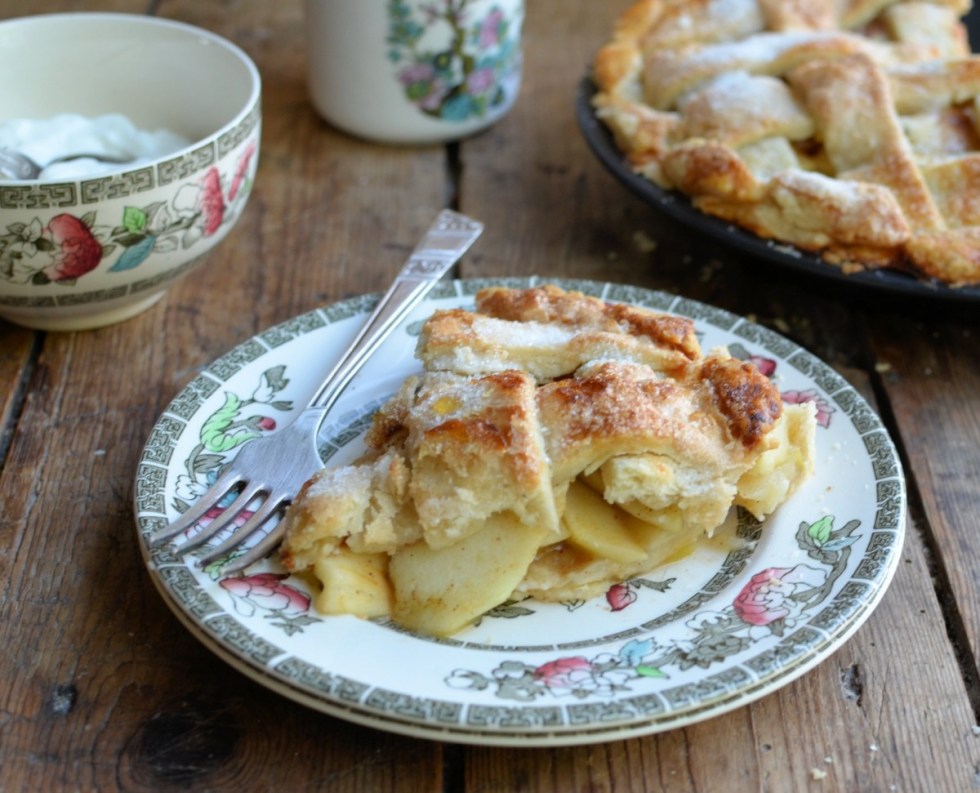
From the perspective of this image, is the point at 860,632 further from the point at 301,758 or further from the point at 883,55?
the point at 883,55

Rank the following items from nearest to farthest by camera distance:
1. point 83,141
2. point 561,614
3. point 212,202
Answer: point 561,614 < point 212,202 < point 83,141

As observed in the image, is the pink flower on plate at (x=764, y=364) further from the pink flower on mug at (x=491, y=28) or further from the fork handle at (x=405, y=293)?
the pink flower on mug at (x=491, y=28)

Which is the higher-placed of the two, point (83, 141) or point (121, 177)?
point (121, 177)

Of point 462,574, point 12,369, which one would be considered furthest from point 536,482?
point 12,369

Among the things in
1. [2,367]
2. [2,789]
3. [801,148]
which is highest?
[801,148]

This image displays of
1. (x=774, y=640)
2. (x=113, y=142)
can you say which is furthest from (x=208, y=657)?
(x=113, y=142)

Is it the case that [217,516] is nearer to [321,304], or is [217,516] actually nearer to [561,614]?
[561,614]

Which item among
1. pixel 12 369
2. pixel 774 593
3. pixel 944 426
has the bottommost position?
pixel 12 369
